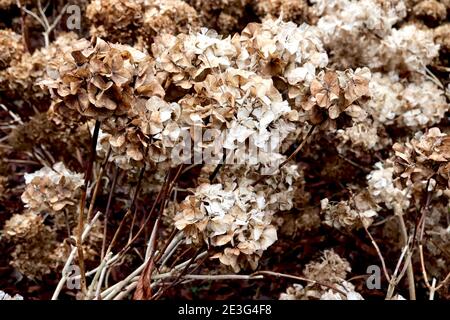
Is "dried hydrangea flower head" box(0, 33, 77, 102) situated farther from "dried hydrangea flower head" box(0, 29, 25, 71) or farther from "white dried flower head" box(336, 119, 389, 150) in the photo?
"white dried flower head" box(336, 119, 389, 150)

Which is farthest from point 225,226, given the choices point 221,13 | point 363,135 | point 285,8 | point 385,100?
point 221,13

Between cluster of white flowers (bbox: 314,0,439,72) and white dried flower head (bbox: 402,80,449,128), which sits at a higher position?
cluster of white flowers (bbox: 314,0,439,72)

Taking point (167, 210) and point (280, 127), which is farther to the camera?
point (167, 210)

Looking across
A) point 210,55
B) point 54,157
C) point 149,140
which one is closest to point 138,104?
point 149,140

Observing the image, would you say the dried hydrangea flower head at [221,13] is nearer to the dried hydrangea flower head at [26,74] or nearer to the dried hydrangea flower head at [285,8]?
the dried hydrangea flower head at [285,8]

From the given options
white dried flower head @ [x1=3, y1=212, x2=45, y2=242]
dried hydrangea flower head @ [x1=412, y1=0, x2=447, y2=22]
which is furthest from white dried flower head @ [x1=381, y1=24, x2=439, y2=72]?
white dried flower head @ [x1=3, y1=212, x2=45, y2=242]

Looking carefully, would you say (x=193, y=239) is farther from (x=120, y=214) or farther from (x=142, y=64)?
(x=120, y=214)

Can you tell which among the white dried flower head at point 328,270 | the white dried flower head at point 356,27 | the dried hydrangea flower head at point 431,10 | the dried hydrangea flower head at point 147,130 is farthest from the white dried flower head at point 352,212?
the dried hydrangea flower head at point 431,10

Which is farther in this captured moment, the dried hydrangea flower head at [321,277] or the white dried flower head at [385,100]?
the white dried flower head at [385,100]
